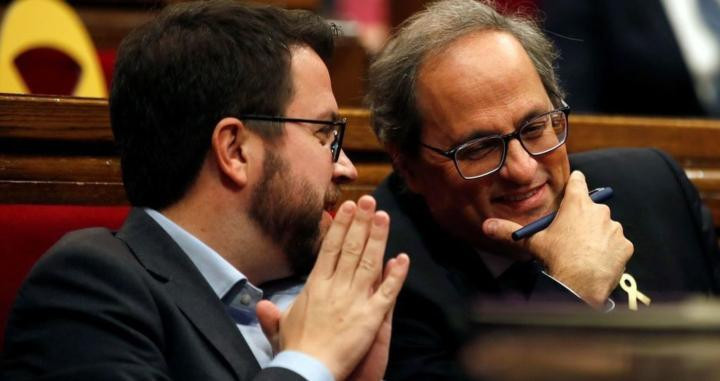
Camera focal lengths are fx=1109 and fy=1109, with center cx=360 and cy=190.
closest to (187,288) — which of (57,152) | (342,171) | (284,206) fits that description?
(284,206)

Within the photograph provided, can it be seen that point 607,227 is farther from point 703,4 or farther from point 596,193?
point 703,4

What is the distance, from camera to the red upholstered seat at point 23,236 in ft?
5.03

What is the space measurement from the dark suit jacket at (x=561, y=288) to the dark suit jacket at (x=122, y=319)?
0.33 m

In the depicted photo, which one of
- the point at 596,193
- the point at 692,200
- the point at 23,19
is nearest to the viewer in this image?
the point at 596,193

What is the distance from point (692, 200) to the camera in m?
1.85

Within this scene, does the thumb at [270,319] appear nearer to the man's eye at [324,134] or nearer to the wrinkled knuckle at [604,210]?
the man's eye at [324,134]

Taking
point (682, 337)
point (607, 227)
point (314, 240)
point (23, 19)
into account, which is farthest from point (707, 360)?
point (23, 19)

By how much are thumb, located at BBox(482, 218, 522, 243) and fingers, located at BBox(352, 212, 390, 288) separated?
0.32m

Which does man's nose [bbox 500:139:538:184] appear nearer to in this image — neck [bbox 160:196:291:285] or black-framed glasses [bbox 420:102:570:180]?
black-framed glasses [bbox 420:102:570:180]

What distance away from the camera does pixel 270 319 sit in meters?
1.30

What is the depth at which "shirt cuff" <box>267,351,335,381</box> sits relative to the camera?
1204mm

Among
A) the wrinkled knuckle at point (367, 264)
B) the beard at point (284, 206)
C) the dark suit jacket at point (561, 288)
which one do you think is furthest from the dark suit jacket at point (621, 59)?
the wrinkled knuckle at point (367, 264)

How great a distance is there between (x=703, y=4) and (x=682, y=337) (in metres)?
2.36

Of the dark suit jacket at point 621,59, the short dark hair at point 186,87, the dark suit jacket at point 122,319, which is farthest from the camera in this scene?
the dark suit jacket at point 621,59
